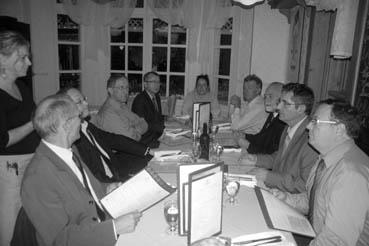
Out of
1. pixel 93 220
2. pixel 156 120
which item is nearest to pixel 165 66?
pixel 156 120

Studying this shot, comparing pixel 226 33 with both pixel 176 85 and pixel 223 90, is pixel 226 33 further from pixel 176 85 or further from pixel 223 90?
pixel 176 85

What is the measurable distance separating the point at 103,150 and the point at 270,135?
1.59m

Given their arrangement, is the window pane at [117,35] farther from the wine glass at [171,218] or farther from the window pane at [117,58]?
the wine glass at [171,218]

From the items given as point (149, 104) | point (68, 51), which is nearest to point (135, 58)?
point (68, 51)

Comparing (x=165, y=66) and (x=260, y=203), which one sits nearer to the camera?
(x=260, y=203)

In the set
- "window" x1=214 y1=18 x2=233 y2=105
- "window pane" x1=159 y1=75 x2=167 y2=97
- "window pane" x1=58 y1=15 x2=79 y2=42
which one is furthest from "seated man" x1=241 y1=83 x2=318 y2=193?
"window pane" x1=58 y1=15 x2=79 y2=42

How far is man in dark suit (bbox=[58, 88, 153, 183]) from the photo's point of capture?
7.07 ft

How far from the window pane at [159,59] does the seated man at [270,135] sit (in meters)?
2.90

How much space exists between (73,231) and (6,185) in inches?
38.1

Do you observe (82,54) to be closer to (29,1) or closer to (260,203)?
(29,1)

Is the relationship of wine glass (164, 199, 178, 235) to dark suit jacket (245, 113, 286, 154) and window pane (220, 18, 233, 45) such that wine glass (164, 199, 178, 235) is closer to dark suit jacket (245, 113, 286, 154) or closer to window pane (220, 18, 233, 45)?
dark suit jacket (245, 113, 286, 154)

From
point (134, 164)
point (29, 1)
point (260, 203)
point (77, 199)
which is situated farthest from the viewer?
point (29, 1)

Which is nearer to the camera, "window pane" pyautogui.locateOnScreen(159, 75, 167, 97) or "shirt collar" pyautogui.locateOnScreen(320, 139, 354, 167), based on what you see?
"shirt collar" pyautogui.locateOnScreen(320, 139, 354, 167)

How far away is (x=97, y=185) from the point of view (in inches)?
72.2
